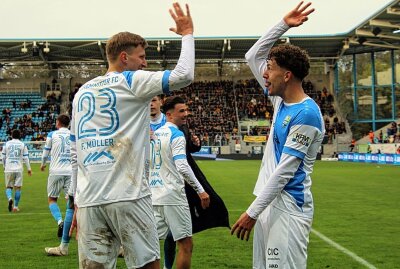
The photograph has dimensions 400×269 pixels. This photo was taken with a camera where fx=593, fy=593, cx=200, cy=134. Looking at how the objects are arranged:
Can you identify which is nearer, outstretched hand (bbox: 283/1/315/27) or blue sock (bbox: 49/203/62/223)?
outstretched hand (bbox: 283/1/315/27)

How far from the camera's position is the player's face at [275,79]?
4.11m

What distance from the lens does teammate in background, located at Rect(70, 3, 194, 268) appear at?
409cm

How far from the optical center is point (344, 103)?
2266 inches

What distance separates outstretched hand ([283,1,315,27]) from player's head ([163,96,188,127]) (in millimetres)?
2539

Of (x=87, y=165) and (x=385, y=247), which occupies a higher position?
(x=87, y=165)

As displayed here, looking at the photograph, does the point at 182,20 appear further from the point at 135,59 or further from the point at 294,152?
the point at 294,152

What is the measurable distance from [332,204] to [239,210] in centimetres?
287

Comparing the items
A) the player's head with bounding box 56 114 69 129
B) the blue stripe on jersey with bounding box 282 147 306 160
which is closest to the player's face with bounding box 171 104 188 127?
the blue stripe on jersey with bounding box 282 147 306 160

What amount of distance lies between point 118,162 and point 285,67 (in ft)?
4.36

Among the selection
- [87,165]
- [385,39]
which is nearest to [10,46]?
[385,39]

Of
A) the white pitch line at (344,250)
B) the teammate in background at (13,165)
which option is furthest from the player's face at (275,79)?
the teammate in background at (13,165)

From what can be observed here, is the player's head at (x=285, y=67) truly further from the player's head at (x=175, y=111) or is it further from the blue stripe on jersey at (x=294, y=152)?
the player's head at (x=175, y=111)

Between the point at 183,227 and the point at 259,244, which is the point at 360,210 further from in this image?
the point at 259,244

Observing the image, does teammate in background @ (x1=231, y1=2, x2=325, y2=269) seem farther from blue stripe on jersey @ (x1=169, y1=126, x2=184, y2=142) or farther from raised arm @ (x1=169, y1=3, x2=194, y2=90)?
blue stripe on jersey @ (x1=169, y1=126, x2=184, y2=142)
